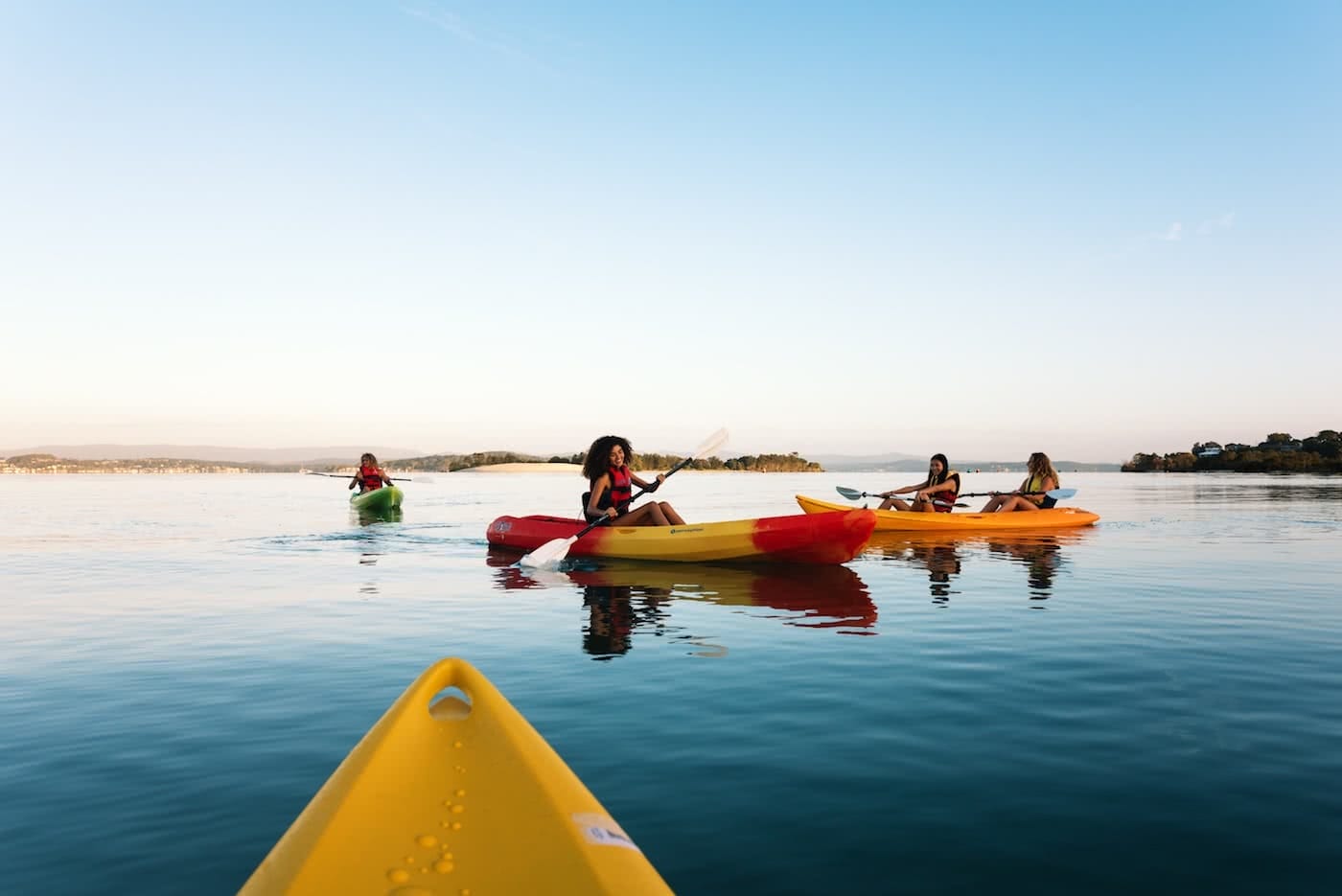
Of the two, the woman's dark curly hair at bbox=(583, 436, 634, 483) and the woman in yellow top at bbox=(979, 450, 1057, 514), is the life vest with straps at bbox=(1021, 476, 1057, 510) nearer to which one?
the woman in yellow top at bbox=(979, 450, 1057, 514)

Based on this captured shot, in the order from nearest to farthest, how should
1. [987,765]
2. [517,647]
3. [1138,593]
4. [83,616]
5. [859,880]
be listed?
[859,880], [987,765], [517,647], [83,616], [1138,593]

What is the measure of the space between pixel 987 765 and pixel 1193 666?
322 cm

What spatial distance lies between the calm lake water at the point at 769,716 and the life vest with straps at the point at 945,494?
267 inches

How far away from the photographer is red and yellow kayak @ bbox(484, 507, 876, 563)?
41.2ft

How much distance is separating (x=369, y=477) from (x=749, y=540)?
18.0 metres

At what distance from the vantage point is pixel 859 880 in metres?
3.14

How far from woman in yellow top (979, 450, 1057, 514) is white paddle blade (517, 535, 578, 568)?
34.6ft

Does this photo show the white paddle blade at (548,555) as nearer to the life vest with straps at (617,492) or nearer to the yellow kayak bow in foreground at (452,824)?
the life vest with straps at (617,492)

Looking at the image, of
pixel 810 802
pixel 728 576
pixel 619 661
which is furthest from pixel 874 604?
pixel 810 802

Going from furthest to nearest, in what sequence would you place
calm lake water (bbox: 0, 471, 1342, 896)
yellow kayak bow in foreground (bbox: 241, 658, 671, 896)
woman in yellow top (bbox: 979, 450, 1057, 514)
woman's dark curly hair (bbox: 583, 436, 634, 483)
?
woman in yellow top (bbox: 979, 450, 1057, 514) < woman's dark curly hair (bbox: 583, 436, 634, 483) < calm lake water (bbox: 0, 471, 1342, 896) < yellow kayak bow in foreground (bbox: 241, 658, 671, 896)

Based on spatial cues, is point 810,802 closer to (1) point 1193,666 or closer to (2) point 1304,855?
(2) point 1304,855

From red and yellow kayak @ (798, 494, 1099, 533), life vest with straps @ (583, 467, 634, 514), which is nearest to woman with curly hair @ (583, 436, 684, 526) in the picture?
life vest with straps @ (583, 467, 634, 514)

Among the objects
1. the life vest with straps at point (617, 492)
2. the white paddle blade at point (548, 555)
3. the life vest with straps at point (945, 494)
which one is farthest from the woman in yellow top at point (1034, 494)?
the white paddle blade at point (548, 555)

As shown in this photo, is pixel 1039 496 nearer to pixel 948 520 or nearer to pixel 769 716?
pixel 948 520
